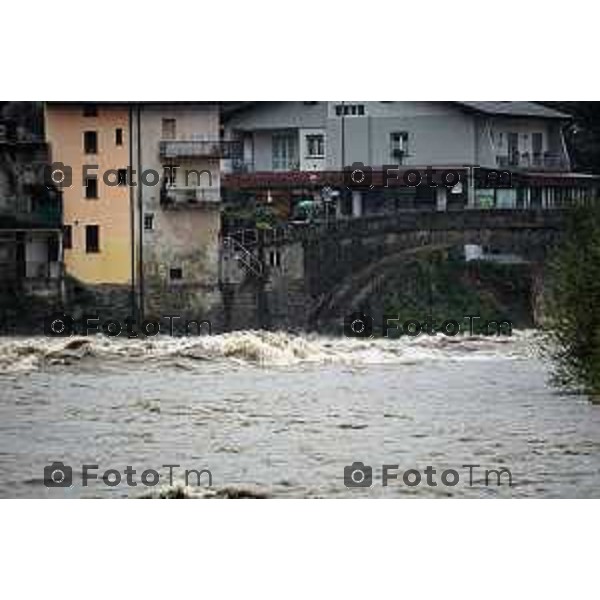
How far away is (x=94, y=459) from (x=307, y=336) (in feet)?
3.62

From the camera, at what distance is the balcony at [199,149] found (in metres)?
7.65

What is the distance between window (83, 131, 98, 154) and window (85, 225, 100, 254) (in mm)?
339

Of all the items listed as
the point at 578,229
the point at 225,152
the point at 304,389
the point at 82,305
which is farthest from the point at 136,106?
the point at 578,229

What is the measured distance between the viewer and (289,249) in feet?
25.8

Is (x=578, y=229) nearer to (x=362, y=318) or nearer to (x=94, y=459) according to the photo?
(x=362, y=318)

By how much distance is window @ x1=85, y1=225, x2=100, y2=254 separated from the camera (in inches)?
303

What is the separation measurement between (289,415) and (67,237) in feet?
4.24
